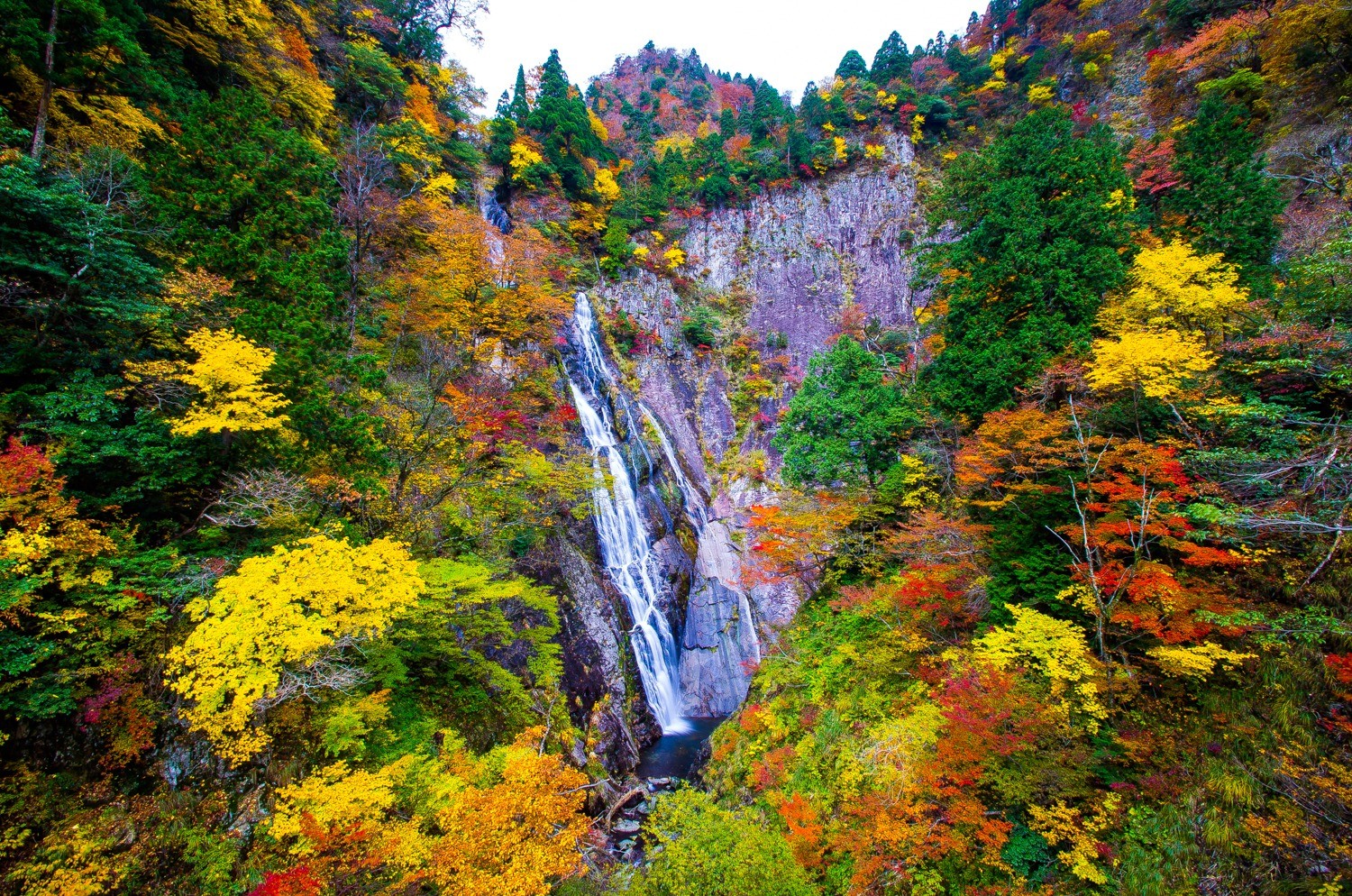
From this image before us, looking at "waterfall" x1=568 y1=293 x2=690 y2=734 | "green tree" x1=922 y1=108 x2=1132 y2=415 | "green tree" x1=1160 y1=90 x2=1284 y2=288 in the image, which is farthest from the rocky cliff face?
"green tree" x1=1160 y1=90 x2=1284 y2=288

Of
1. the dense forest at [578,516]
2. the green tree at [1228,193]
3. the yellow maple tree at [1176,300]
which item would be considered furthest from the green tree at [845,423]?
the green tree at [1228,193]

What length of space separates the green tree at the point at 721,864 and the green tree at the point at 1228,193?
15.3m

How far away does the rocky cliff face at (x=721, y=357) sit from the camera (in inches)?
866

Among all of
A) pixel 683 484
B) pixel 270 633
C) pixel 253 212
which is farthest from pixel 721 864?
pixel 683 484

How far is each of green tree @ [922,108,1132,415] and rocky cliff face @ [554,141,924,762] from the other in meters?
12.6

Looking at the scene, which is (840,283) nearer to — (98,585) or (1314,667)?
(1314,667)

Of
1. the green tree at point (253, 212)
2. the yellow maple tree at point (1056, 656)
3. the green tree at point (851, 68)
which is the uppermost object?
the green tree at point (851, 68)

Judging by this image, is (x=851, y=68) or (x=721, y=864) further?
(x=851, y=68)

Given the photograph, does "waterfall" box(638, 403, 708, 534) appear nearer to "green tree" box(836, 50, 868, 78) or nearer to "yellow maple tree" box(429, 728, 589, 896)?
"yellow maple tree" box(429, 728, 589, 896)

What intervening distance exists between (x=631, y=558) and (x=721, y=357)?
1526 cm

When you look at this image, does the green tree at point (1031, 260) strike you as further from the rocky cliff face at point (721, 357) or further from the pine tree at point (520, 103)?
the pine tree at point (520, 103)

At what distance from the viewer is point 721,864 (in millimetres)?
6148

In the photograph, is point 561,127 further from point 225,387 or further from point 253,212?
point 225,387

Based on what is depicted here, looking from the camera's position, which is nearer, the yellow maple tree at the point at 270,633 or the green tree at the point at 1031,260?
the yellow maple tree at the point at 270,633
